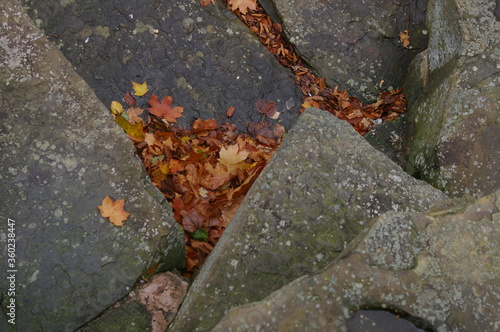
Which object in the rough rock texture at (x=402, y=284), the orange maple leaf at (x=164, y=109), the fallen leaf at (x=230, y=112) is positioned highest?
the rough rock texture at (x=402, y=284)

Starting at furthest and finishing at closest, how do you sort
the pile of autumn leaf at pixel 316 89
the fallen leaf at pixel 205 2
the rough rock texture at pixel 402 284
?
the fallen leaf at pixel 205 2 < the pile of autumn leaf at pixel 316 89 < the rough rock texture at pixel 402 284

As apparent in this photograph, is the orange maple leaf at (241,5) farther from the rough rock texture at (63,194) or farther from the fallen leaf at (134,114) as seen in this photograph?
the rough rock texture at (63,194)

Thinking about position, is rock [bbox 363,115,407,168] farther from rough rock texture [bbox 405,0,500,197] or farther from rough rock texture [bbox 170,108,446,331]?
rough rock texture [bbox 170,108,446,331]

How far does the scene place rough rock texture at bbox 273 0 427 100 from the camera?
4051mm

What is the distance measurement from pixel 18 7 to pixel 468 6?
109 inches

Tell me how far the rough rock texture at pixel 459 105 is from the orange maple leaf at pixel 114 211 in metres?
1.83

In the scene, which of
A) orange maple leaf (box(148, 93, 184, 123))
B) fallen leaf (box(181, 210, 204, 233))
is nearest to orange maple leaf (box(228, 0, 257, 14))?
orange maple leaf (box(148, 93, 184, 123))

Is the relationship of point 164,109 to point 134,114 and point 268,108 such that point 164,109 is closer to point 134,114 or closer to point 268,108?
point 134,114

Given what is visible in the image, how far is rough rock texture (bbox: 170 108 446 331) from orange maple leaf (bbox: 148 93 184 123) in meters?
1.22

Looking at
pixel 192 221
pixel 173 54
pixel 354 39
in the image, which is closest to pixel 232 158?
pixel 192 221

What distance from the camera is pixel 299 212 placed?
2451mm

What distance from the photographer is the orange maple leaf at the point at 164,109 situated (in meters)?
3.63

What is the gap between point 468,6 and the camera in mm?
3314

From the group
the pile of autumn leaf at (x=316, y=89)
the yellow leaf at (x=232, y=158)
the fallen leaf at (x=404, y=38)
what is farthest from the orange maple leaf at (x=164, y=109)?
the fallen leaf at (x=404, y=38)
